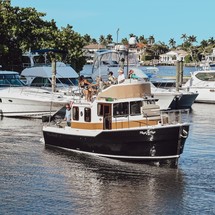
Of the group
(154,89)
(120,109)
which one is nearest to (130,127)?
(120,109)

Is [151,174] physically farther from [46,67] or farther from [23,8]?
[23,8]

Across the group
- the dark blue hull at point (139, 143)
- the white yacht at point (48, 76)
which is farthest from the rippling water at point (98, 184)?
the white yacht at point (48, 76)

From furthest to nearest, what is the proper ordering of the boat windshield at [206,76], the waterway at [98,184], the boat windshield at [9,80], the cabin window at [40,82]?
the boat windshield at [206,76] < the cabin window at [40,82] < the boat windshield at [9,80] < the waterway at [98,184]

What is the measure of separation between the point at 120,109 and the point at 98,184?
4636 mm

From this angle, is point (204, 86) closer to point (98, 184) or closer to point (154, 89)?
point (154, 89)

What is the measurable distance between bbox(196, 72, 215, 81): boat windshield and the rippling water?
30.8 m

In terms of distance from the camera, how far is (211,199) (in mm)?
20844

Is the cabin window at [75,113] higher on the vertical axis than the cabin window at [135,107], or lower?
lower

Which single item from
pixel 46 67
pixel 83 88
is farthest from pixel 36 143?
pixel 46 67

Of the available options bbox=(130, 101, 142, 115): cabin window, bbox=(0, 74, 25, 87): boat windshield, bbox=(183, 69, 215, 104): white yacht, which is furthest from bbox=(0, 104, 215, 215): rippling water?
bbox=(183, 69, 215, 104): white yacht

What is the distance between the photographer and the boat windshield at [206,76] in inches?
2427

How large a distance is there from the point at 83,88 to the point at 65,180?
8.91 meters

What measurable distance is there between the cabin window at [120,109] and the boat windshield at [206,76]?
36343 mm

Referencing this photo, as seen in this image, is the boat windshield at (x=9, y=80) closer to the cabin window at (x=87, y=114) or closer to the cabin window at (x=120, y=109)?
the cabin window at (x=87, y=114)
